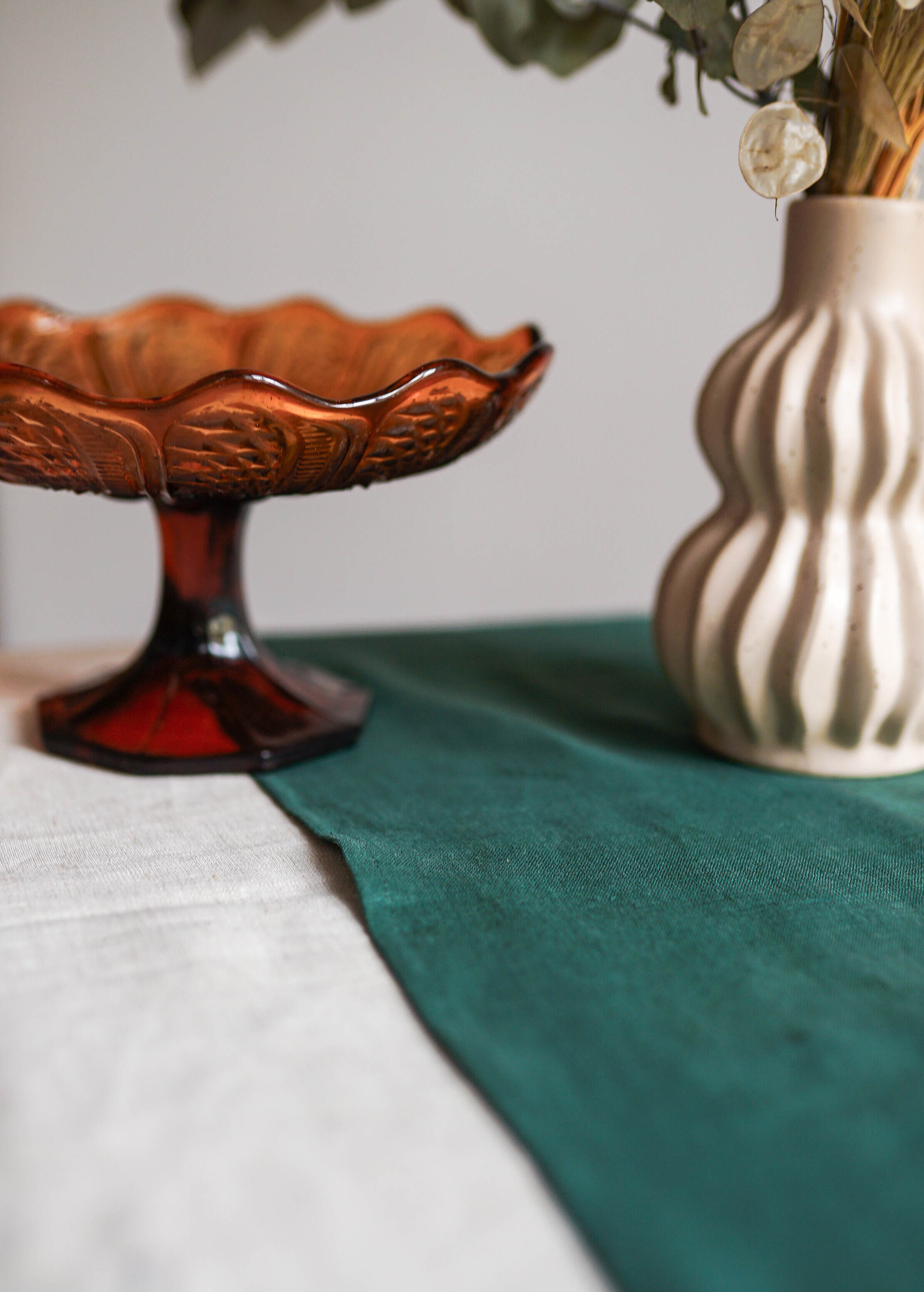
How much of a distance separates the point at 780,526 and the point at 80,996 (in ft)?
1.13

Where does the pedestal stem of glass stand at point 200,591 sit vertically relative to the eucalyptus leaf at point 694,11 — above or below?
below

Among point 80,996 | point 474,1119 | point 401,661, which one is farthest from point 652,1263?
point 401,661

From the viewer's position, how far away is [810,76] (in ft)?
1.63

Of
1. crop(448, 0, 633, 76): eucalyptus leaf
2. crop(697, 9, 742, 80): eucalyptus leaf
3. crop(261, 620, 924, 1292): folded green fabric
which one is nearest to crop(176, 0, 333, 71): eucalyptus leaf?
crop(448, 0, 633, 76): eucalyptus leaf

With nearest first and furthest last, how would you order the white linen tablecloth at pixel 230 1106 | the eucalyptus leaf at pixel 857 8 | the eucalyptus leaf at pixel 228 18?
→ the white linen tablecloth at pixel 230 1106
the eucalyptus leaf at pixel 857 8
the eucalyptus leaf at pixel 228 18

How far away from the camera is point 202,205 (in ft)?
4.50

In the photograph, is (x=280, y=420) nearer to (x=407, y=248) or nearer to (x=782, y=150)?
(x=782, y=150)

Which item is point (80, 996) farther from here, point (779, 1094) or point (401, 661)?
point (401, 661)

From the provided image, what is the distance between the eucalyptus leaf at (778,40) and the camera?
1.39ft

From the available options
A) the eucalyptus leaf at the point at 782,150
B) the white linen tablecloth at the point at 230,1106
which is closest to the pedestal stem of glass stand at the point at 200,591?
the white linen tablecloth at the point at 230,1106

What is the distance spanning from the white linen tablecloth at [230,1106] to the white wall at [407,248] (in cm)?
110

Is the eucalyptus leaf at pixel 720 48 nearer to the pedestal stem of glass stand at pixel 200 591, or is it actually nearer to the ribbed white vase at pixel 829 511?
the ribbed white vase at pixel 829 511

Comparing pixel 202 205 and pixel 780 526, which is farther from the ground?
pixel 202 205

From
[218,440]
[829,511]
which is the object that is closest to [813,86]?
[829,511]
